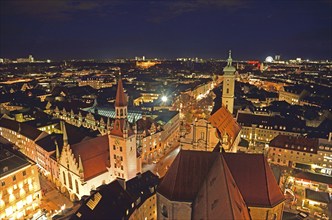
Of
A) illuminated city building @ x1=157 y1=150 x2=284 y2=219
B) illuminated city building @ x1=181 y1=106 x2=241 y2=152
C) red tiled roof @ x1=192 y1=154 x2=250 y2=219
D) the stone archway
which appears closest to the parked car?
illuminated city building @ x1=181 y1=106 x2=241 y2=152

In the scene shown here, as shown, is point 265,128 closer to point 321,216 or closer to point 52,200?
point 321,216

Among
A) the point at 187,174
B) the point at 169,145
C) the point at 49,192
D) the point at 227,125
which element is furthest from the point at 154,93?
the point at 187,174

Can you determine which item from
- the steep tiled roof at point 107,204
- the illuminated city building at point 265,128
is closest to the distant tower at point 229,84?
the illuminated city building at point 265,128

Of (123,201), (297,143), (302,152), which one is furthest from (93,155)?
(302,152)

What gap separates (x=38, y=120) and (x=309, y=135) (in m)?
87.6

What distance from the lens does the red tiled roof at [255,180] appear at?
3072 centimetres

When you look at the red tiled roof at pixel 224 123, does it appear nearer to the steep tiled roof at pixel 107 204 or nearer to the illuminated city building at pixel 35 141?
the steep tiled roof at pixel 107 204

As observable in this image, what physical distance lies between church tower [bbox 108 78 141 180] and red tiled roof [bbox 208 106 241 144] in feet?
63.1

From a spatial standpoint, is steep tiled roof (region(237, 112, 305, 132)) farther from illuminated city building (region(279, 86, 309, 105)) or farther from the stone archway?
illuminated city building (region(279, 86, 309, 105))

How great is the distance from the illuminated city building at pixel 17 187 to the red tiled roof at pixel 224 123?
39.8 metres

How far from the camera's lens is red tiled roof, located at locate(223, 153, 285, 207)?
101 feet

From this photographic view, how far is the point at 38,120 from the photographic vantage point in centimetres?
8231

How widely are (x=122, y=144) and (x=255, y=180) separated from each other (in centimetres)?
2582

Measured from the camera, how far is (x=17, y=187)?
47.9 metres
